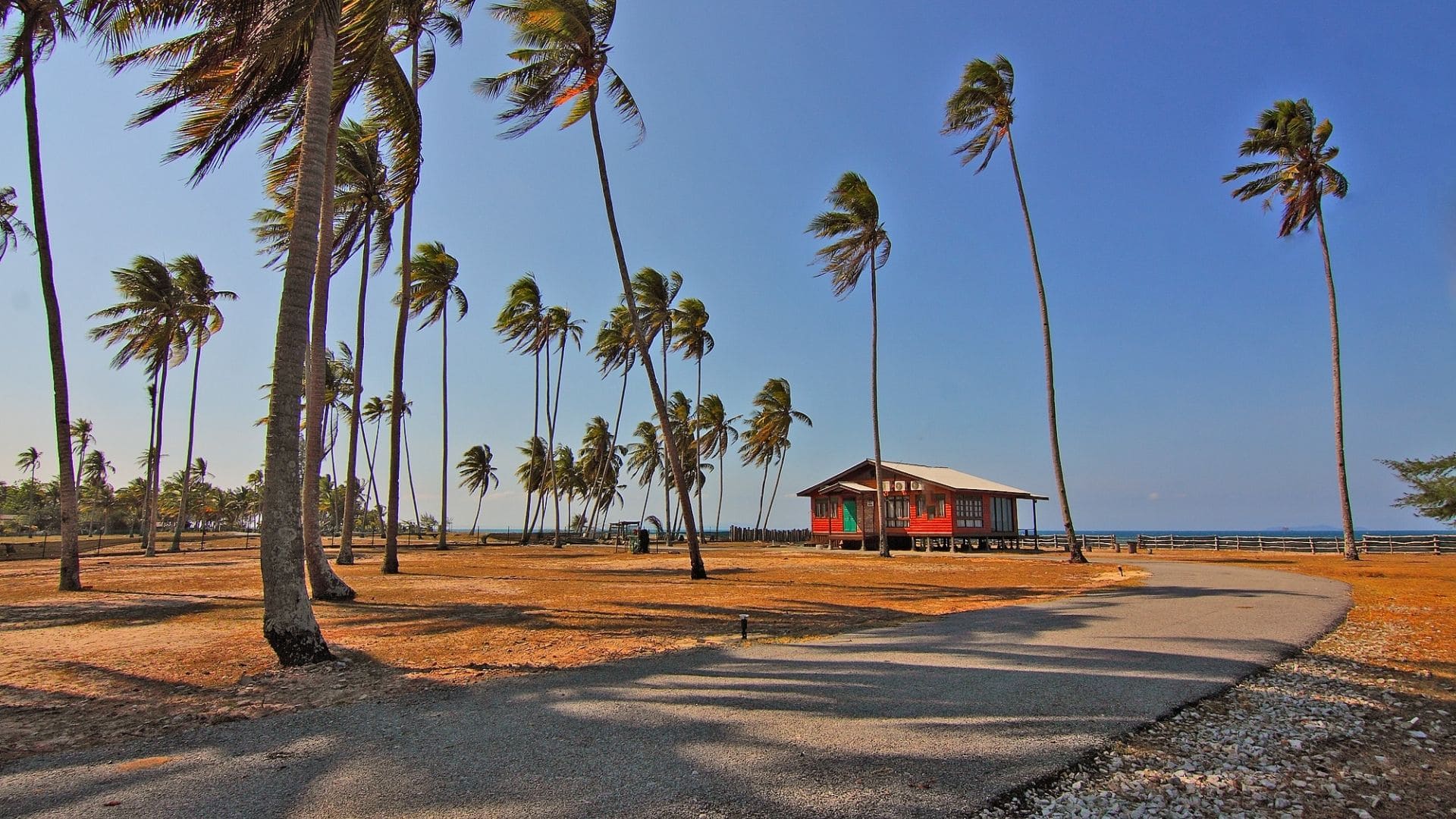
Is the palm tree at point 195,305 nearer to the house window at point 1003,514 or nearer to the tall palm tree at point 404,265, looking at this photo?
the tall palm tree at point 404,265

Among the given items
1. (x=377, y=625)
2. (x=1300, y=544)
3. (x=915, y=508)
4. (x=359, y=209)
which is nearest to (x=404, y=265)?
(x=359, y=209)

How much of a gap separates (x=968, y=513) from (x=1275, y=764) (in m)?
35.5

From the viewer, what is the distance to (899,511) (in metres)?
40.8

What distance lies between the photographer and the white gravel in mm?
3930

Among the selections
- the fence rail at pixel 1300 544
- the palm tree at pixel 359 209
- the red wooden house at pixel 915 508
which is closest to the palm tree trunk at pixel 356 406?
the palm tree at pixel 359 209

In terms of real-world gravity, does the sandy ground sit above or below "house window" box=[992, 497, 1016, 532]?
below

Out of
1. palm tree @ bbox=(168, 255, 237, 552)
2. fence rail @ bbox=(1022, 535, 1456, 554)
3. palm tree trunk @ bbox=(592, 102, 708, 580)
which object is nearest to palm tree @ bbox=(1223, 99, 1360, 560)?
fence rail @ bbox=(1022, 535, 1456, 554)

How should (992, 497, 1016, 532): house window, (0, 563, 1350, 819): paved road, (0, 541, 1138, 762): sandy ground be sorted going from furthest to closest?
(992, 497, 1016, 532): house window → (0, 541, 1138, 762): sandy ground → (0, 563, 1350, 819): paved road

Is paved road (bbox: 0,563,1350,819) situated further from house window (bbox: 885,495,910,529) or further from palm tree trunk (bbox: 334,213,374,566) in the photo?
house window (bbox: 885,495,910,529)

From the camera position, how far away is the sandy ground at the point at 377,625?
6.12 meters

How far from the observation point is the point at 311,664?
7262 millimetres

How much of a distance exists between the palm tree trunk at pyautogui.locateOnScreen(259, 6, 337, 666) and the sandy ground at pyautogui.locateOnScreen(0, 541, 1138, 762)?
410 mm

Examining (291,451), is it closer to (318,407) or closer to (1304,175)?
(318,407)

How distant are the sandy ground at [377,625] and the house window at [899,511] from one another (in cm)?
1795
